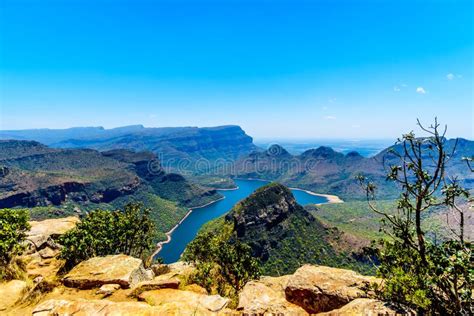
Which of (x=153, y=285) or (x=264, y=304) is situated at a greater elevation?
(x=264, y=304)

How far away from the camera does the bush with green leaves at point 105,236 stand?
38.1 metres

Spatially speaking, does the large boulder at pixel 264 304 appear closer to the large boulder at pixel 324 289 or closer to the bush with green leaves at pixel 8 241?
the large boulder at pixel 324 289

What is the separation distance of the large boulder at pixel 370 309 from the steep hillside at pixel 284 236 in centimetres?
12813

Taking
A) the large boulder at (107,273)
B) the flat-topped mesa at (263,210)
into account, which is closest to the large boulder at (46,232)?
the large boulder at (107,273)

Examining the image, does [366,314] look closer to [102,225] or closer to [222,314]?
[222,314]

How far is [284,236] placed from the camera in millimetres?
Answer: 176375

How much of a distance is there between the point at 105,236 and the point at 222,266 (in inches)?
882

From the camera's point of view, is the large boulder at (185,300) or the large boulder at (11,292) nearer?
the large boulder at (185,300)

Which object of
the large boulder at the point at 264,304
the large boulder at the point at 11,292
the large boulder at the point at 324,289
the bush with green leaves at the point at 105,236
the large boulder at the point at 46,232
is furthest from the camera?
the large boulder at the point at 46,232

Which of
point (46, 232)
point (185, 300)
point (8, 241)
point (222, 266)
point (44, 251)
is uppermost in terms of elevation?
point (8, 241)

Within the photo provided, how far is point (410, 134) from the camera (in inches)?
587

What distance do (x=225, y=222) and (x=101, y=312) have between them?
175010 mm

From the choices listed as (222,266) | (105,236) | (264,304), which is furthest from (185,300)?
(222,266)

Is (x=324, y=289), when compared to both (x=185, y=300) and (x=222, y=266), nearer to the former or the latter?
(x=185, y=300)
